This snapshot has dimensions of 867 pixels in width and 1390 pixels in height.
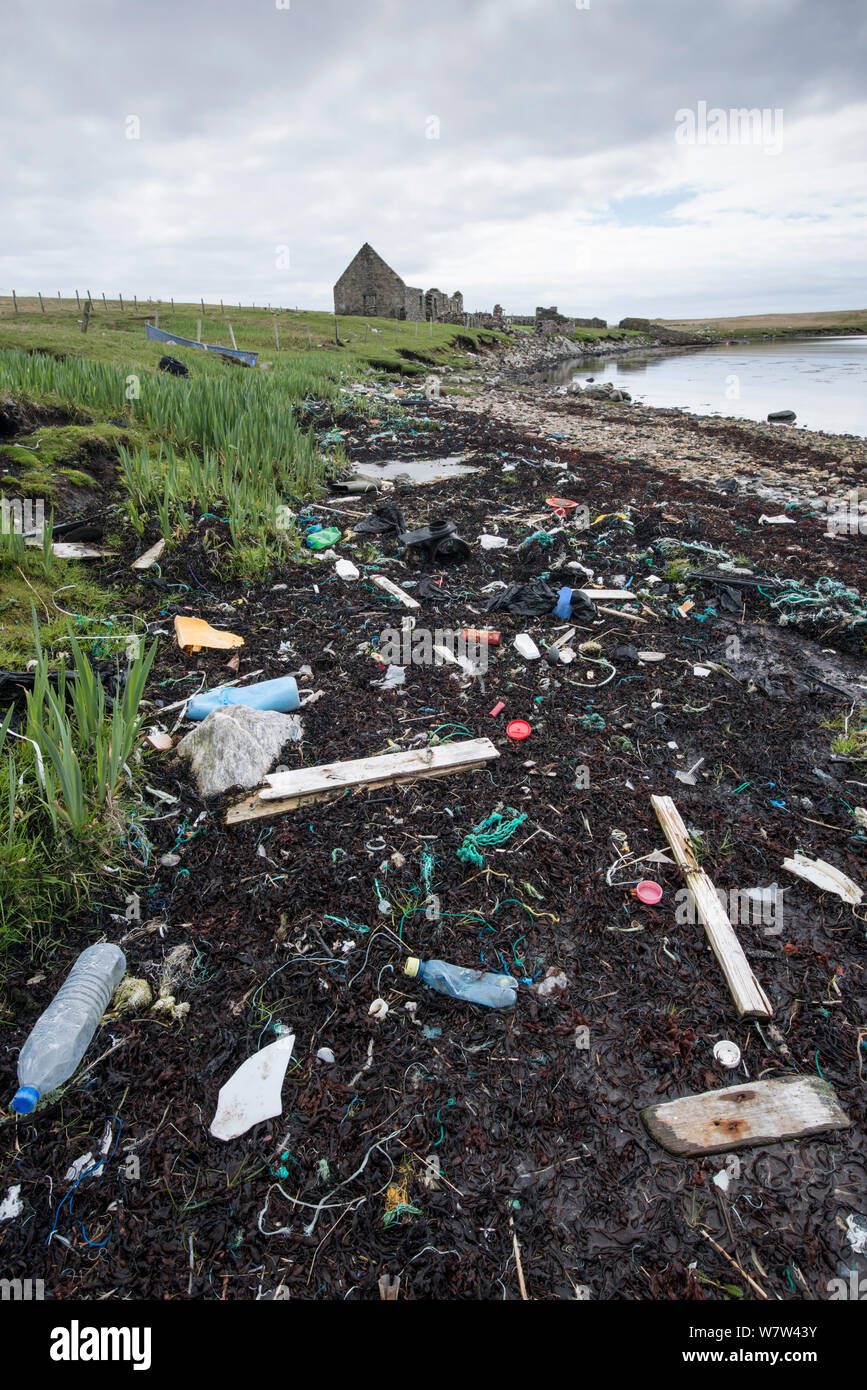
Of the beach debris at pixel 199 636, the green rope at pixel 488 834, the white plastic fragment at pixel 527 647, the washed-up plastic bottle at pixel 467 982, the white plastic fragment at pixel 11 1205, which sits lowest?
the white plastic fragment at pixel 11 1205

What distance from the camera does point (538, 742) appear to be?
3758 mm

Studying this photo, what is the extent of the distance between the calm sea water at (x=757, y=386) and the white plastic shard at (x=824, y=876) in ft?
57.2

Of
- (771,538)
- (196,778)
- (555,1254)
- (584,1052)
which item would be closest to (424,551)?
(196,778)

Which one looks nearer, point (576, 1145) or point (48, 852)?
point (576, 1145)

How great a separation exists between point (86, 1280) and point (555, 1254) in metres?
1.26

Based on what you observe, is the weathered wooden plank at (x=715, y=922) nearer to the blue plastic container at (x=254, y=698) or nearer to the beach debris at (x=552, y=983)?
the beach debris at (x=552, y=983)

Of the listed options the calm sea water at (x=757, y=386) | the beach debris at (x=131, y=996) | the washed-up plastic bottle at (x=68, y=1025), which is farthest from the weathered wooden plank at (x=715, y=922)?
the calm sea water at (x=757, y=386)

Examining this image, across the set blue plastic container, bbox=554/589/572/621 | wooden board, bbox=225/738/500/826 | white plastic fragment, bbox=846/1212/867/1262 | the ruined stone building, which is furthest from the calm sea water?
white plastic fragment, bbox=846/1212/867/1262

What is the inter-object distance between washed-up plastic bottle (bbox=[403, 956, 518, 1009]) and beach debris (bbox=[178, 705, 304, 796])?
1.43 meters

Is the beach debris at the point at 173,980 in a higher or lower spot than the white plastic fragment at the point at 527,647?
lower

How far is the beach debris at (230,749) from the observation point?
3.22 m

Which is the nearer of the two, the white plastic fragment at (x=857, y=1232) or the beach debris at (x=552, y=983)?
the white plastic fragment at (x=857, y=1232)

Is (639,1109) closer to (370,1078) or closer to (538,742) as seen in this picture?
(370,1078)
